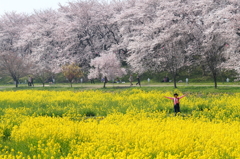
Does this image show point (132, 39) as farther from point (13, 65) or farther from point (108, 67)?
point (13, 65)

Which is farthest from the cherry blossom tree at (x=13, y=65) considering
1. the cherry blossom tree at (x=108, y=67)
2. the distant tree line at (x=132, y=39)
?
the cherry blossom tree at (x=108, y=67)

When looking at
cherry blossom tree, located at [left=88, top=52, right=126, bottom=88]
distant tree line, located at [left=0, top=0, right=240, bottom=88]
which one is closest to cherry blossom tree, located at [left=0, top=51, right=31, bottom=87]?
distant tree line, located at [left=0, top=0, right=240, bottom=88]

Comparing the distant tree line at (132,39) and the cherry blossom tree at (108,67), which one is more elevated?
the distant tree line at (132,39)

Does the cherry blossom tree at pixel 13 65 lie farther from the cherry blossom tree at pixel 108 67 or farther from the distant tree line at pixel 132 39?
the cherry blossom tree at pixel 108 67

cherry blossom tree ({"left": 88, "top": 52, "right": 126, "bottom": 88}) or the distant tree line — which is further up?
the distant tree line

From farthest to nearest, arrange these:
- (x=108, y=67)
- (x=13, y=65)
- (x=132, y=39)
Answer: (x=132, y=39) < (x=13, y=65) < (x=108, y=67)

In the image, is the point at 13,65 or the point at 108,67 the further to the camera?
the point at 13,65

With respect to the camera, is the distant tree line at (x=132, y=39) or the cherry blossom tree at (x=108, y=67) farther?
the cherry blossom tree at (x=108, y=67)

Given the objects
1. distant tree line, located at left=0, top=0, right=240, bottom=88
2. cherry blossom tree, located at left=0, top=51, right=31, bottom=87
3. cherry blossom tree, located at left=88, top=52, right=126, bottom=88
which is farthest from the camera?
cherry blossom tree, located at left=0, top=51, right=31, bottom=87

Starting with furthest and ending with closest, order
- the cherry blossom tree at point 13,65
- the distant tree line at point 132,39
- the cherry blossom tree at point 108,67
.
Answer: the cherry blossom tree at point 13,65 < the cherry blossom tree at point 108,67 < the distant tree line at point 132,39

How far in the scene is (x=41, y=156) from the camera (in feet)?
26.3

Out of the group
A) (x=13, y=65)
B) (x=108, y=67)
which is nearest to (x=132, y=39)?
(x=108, y=67)

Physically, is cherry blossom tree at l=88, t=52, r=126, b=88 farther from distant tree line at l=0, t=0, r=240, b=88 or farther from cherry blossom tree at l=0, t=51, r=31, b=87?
cherry blossom tree at l=0, t=51, r=31, b=87

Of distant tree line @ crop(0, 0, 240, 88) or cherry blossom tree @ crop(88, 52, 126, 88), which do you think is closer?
distant tree line @ crop(0, 0, 240, 88)
